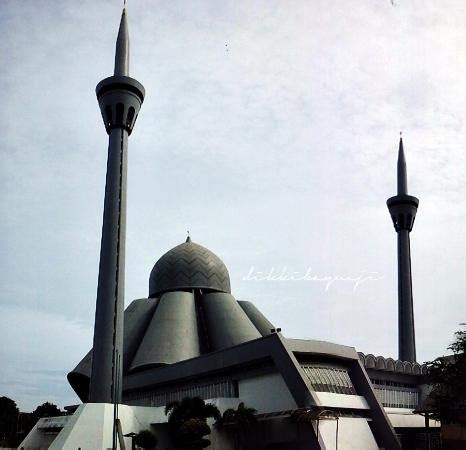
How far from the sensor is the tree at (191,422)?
128 ft

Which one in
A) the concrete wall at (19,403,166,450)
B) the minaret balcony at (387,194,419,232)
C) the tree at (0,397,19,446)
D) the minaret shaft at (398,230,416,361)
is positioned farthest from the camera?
the tree at (0,397,19,446)

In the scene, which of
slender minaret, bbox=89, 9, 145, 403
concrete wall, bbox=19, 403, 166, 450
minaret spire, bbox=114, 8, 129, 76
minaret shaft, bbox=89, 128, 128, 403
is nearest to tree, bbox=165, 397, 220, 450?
concrete wall, bbox=19, 403, 166, 450

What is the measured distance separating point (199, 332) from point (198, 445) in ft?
86.5

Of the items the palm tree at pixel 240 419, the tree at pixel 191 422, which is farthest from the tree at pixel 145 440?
the palm tree at pixel 240 419

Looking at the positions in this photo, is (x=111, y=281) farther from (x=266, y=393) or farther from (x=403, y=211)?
(x=403, y=211)

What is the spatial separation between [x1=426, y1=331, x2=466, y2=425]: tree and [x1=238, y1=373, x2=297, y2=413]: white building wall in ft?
31.3

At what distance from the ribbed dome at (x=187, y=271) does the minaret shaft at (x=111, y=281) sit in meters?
18.9

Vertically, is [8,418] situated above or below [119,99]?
below

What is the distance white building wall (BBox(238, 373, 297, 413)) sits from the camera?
44500 mm

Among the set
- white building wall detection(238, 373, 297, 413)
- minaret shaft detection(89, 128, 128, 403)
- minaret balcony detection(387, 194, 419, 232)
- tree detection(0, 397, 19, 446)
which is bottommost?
tree detection(0, 397, 19, 446)

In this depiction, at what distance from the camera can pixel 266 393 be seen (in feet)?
152

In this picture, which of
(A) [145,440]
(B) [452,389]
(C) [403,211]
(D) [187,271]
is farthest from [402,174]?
(A) [145,440]

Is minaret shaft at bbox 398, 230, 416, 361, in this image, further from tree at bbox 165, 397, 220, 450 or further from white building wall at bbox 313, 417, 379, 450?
tree at bbox 165, 397, 220, 450

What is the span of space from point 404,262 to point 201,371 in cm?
3700
